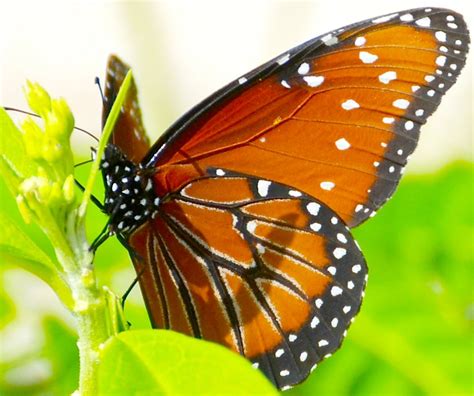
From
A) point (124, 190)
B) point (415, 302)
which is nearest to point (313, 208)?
point (124, 190)

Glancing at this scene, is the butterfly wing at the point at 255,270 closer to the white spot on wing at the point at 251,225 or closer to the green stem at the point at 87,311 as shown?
the white spot on wing at the point at 251,225

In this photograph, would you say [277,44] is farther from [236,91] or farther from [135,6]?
[236,91]

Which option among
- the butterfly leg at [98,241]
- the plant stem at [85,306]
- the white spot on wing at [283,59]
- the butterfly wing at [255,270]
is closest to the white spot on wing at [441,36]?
the white spot on wing at [283,59]

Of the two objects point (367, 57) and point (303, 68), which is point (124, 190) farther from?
point (367, 57)

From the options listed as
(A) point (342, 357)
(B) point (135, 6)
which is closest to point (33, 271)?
(A) point (342, 357)

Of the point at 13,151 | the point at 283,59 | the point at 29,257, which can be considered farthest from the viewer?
the point at 283,59
